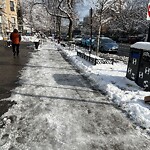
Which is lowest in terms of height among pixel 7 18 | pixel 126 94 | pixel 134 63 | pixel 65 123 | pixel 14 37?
pixel 65 123

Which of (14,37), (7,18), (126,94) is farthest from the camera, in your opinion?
(7,18)

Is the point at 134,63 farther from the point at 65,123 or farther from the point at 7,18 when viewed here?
the point at 7,18

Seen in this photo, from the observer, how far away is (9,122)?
3863mm

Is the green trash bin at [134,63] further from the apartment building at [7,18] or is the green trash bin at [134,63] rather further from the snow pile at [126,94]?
the apartment building at [7,18]

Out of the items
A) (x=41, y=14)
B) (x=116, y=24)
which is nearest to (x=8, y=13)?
(x=41, y=14)

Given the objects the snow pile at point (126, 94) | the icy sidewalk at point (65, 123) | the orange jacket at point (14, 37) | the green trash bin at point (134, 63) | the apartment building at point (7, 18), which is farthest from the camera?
the apartment building at point (7, 18)

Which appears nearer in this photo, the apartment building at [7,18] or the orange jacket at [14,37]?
the orange jacket at [14,37]

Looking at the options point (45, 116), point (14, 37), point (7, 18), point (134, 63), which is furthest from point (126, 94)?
point (7, 18)

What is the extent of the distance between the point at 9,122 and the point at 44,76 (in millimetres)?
3889

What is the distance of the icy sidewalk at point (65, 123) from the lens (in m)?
3.24

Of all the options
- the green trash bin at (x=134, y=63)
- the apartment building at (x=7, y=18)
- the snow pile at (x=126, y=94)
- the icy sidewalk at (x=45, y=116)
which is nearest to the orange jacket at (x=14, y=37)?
the snow pile at (x=126, y=94)

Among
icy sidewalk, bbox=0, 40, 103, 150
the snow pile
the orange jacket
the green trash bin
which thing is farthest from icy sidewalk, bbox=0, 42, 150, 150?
the orange jacket

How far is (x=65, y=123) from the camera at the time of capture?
388 cm

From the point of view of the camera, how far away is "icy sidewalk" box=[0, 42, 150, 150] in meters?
3.24
